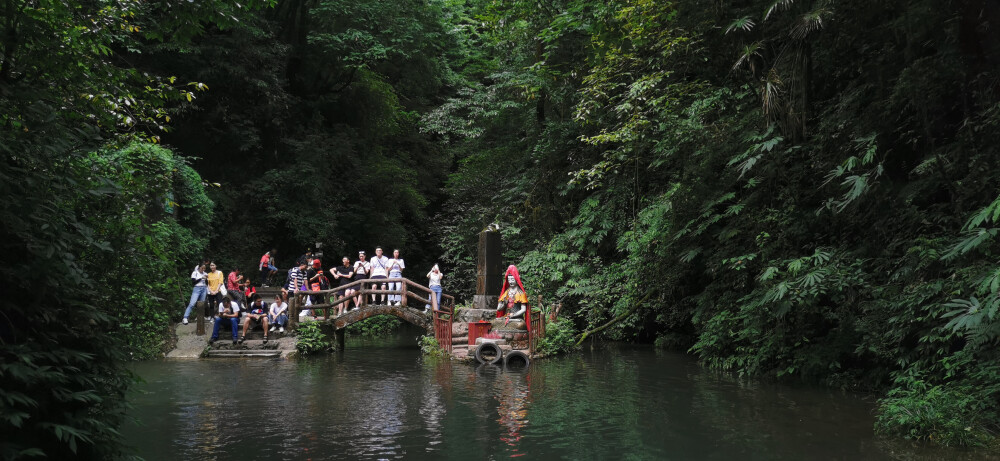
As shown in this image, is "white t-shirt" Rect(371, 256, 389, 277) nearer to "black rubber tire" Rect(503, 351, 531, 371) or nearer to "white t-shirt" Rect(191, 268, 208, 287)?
"white t-shirt" Rect(191, 268, 208, 287)

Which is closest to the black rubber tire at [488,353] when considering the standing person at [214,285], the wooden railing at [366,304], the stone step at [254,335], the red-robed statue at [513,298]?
the red-robed statue at [513,298]

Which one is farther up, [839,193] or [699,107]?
[699,107]

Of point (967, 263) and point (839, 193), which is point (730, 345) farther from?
point (967, 263)

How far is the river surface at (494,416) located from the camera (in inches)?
338

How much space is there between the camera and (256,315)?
1981 centimetres

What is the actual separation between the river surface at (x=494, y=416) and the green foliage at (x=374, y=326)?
35.0 ft

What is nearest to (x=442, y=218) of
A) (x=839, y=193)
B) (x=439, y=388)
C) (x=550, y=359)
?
(x=550, y=359)

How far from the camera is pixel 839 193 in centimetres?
1282

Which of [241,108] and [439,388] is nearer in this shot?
[439,388]

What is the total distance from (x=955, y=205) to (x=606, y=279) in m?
11.3

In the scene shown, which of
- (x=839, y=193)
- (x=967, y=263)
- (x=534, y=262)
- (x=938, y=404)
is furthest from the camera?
(x=534, y=262)

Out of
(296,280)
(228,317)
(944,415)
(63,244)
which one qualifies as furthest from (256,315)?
(944,415)

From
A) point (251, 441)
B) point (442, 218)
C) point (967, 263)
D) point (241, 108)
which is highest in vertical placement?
point (241, 108)

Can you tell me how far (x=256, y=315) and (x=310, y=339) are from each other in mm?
1776
